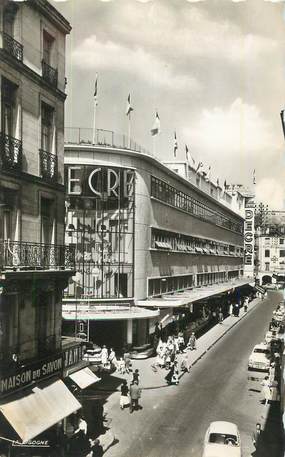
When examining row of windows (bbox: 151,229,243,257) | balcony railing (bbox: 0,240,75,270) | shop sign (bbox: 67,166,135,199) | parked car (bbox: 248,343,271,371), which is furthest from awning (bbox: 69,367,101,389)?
row of windows (bbox: 151,229,243,257)

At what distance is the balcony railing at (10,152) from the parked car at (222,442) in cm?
1220

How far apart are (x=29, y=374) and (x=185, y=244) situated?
36946 mm

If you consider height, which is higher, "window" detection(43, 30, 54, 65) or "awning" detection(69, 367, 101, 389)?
"window" detection(43, 30, 54, 65)

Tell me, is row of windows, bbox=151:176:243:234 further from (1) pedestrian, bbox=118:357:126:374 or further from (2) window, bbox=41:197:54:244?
(2) window, bbox=41:197:54:244

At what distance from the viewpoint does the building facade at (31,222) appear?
57.6 feet

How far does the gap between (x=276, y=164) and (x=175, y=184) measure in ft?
91.1

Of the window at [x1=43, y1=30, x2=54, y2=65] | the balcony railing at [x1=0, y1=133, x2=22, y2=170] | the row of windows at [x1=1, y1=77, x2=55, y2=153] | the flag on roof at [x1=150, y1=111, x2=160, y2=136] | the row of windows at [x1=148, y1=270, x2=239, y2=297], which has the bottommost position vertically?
the row of windows at [x1=148, y1=270, x2=239, y2=297]

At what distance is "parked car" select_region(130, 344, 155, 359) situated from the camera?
123 ft

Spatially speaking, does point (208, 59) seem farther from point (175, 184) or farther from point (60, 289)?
point (175, 184)

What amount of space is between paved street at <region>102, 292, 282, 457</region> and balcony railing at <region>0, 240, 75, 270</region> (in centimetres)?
757

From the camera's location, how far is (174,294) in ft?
164

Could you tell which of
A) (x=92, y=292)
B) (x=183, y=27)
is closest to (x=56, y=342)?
(x=183, y=27)

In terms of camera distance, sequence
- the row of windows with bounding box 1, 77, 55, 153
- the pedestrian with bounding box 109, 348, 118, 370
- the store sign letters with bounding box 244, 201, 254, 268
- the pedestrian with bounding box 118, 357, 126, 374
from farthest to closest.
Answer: the store sign letters with bounding box 244, 201, 254, 268
the pedestrian with bounding box 109, 348, 118, 370
the pedestrian with bounding box 118, 357, 126, 374
the row of windows with bounding box 1, 77, 55, 153

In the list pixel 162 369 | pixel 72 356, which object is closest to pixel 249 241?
pixel 162 369
